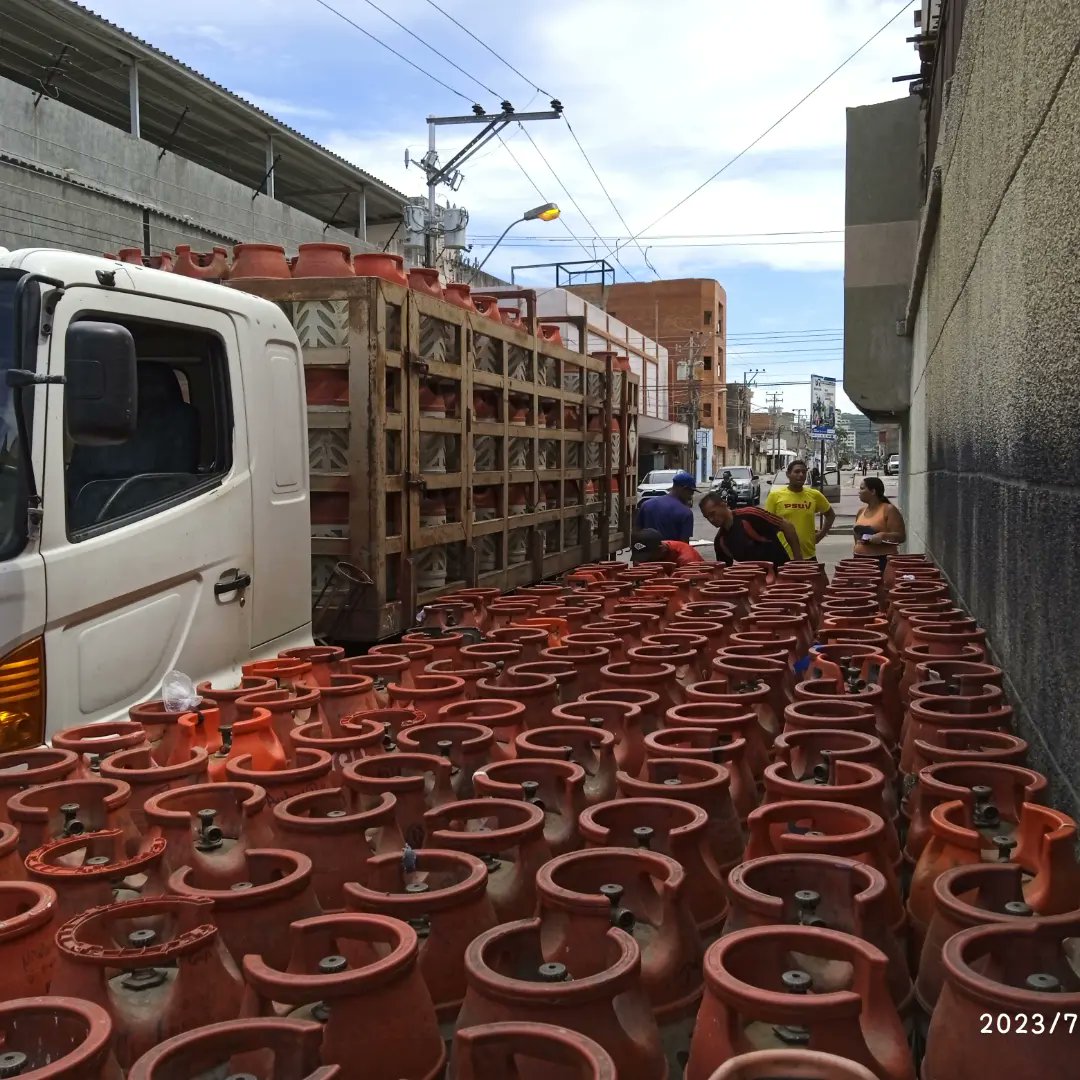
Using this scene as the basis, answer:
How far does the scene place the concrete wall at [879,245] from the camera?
1261cm

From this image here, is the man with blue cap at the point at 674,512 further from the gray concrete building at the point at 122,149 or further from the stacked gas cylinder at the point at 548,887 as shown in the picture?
the gray concrete building at the point at 122,149

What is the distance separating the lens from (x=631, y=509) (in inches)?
425

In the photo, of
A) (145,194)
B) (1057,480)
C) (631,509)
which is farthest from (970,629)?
(145,194)

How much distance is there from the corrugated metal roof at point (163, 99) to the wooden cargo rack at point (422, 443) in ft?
38.6

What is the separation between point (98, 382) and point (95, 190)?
46.8ft

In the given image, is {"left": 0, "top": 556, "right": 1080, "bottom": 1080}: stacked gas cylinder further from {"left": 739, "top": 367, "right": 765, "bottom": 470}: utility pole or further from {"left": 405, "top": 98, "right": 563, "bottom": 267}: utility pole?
{"left": 739, "top": 367, "right": 765, "bottom": 470}: utility pole

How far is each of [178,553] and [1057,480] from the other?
3.12 m

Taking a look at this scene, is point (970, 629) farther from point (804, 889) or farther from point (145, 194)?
point (145, 194)

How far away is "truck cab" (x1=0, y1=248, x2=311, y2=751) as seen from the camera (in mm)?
3453

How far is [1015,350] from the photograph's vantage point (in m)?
3.47

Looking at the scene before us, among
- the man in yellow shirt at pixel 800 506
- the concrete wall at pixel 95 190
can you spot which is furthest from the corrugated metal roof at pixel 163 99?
the man in yellow shirt at pixel 800 506

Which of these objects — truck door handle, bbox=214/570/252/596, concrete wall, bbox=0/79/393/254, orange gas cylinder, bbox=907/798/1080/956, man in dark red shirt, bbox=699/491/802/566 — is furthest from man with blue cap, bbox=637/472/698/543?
concrete wall, bbox=0/79/393/254

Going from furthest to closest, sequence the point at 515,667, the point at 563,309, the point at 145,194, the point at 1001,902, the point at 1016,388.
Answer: the point at 563,309
the point at 145,194
the point at 515,667
the point at 1016,388
the point at 1001,902
